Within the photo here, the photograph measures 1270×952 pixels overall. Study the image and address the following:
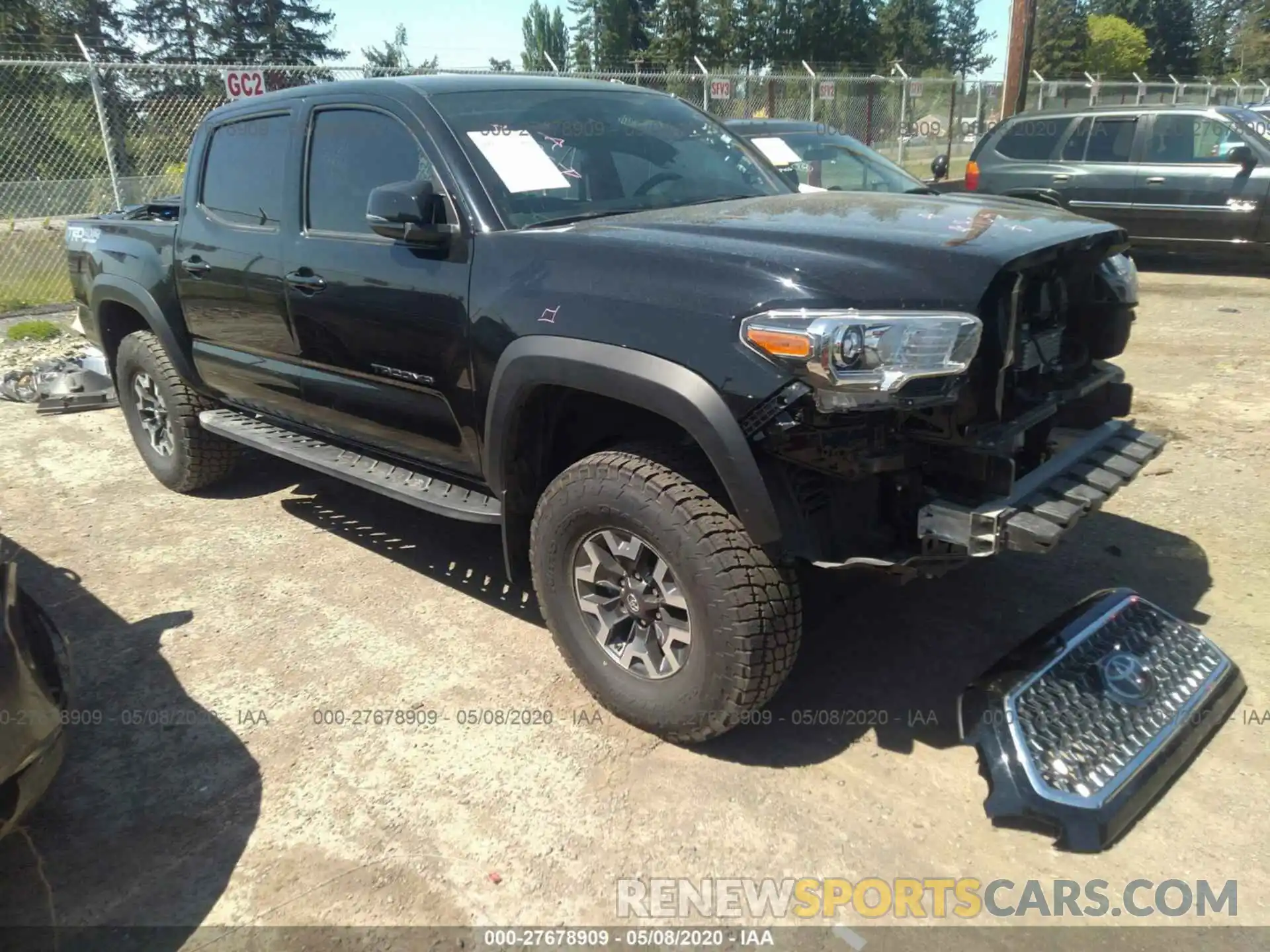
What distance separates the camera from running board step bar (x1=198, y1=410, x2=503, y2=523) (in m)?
3.51

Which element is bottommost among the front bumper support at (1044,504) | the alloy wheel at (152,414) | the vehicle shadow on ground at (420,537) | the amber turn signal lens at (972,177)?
the vehicle shadow on ground at (420,537)

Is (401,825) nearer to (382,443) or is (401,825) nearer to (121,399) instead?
(382,443)

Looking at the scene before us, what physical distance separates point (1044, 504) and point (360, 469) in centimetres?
259

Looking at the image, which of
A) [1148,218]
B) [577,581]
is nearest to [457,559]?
[577,581]

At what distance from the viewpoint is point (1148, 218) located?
10297mm

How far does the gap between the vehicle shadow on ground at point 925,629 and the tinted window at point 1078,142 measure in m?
7.84

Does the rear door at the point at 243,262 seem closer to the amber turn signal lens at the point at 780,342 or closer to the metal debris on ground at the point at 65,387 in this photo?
the amber turn signal lens at the point at 780,342

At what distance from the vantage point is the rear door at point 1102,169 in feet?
34.2

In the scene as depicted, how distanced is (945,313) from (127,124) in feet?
38.9

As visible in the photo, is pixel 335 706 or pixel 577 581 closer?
pixel 577 581

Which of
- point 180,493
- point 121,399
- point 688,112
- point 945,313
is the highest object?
point 688,112

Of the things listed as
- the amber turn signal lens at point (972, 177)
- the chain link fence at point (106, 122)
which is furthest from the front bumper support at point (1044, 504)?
the amber turn signal lens at point (972, 177)

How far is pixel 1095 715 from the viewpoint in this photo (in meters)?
2.81

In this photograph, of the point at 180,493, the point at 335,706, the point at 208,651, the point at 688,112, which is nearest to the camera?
the point at 335,706
